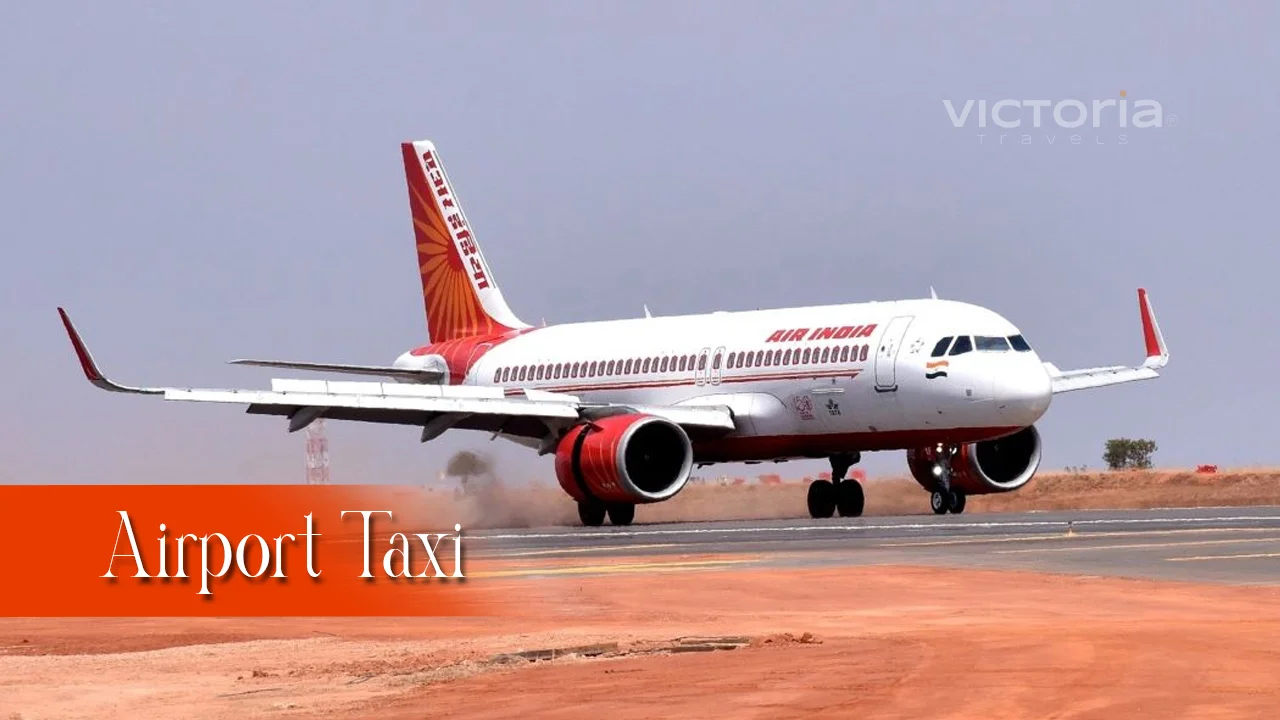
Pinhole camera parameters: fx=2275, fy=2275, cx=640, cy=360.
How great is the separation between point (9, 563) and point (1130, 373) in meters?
29.9

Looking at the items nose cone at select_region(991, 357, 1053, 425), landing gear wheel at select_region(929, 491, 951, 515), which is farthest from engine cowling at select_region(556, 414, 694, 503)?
nose cone at select_region(991, 357, 1053, 425)

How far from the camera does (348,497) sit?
26.9m

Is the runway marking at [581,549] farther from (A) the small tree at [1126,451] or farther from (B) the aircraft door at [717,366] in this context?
(A) the small tree at [1126,451]

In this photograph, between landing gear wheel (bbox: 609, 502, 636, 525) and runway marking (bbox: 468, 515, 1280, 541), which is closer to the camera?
runway marking (bbox: 468, 515, 1280, 541)

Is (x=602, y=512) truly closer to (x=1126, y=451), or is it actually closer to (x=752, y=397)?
(x=752, y=397)

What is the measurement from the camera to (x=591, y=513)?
4259 centimetres

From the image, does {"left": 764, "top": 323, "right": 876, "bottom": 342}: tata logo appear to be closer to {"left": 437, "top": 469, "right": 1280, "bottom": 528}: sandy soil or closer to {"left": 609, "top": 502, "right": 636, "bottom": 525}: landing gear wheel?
{"left": 609, "top": 502, "right": 636, "bottom": 525}: landing gear wheel

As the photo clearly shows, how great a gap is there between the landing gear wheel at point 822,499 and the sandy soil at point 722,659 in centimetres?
2210

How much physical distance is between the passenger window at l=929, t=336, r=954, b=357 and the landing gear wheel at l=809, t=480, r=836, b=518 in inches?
222

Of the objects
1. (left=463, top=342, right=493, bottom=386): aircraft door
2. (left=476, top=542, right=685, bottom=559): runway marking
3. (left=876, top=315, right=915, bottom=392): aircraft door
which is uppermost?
(left=463, top=342, right=493, bottom=386): aircraft door

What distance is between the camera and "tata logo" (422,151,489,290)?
179ft

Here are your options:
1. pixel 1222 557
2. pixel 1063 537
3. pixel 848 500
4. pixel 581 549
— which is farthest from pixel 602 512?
pixel 1222 557

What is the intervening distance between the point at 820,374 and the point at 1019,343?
148 inches

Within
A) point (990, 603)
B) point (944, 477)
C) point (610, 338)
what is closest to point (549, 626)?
point (990, 603)
